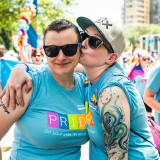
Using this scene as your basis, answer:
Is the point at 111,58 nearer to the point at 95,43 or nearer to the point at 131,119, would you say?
the point at 95,43

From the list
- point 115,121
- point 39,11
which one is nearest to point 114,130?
point 115,121

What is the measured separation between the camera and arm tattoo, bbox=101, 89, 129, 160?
6.36ft

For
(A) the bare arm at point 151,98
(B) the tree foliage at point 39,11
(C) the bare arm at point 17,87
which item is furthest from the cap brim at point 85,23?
(B) the tree foliage at point 39,11

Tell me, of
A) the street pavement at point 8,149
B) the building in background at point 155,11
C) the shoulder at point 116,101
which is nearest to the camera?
the shoulder at point 116,101

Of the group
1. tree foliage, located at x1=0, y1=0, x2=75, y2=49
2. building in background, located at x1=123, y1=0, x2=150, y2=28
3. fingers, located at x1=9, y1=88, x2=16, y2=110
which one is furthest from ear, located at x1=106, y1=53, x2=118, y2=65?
building in background, located at x1=123, y1=0, x2=150, y2=28

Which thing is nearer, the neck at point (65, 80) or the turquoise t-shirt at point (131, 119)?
the turquoise t-shirt at point (131, 119)

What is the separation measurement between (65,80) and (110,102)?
59 centimetres

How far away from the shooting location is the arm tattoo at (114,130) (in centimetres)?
194

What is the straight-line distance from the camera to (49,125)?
7.30ft

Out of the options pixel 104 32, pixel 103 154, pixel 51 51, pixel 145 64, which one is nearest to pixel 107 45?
pixel 104 32

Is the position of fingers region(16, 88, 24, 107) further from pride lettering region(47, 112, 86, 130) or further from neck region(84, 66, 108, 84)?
neck region(84, 66, 108, 84)

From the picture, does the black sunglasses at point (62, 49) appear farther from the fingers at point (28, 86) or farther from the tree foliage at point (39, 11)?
the tree foliage at point (39, 11)

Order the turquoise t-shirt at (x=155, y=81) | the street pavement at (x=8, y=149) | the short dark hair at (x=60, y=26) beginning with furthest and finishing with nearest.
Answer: the street pavement at (x=8, y=149), the turquoise t-shirt at (x=155, y=81), the short dark hair at (x=60, y=26)

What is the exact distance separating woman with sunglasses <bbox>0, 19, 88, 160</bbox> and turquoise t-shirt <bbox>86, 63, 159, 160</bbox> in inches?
6.6
